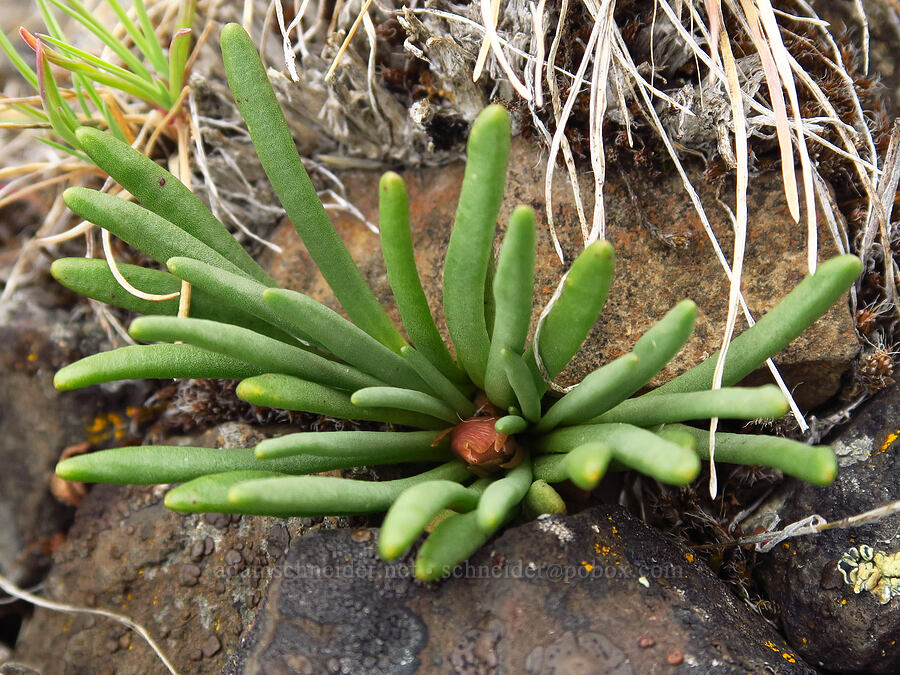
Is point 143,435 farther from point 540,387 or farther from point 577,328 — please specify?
point 577,328

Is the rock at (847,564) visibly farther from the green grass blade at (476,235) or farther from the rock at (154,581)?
the rock at (154,581)

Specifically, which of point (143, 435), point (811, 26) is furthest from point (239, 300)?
point (811, 26)

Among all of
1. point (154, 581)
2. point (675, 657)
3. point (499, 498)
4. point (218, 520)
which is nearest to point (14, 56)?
point (218, 520)

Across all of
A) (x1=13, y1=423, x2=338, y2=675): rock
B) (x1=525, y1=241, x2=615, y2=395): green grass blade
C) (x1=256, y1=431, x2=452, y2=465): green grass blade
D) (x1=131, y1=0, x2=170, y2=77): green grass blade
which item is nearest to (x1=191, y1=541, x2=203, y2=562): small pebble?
(x1=13, y1=423, x2=338, y2=675): rock

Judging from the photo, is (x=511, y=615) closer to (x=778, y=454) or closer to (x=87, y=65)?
(x=778, y=454)

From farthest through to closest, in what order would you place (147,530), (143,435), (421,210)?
(143,435) → (421,210) → (147,530)

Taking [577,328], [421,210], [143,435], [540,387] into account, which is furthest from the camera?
[143,435]

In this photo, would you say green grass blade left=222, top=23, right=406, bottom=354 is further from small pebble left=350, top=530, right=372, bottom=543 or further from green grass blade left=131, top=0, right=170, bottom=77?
green grass blade left=131, top=0, right=170, bottom=77
